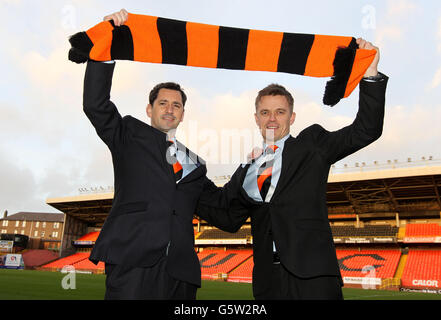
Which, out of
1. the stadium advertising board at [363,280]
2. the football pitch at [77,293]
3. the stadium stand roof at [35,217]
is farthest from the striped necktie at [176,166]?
the stadium stand roof at [35,217]

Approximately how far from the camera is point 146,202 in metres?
2.28

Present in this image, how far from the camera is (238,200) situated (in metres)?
2.70

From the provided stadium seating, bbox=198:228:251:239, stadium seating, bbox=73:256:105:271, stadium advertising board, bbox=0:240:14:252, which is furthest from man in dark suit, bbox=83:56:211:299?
stadium advertising board, bbox=0:240:14:252

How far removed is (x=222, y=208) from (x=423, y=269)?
75.2 feet

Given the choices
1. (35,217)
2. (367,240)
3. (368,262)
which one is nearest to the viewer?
(368,262)

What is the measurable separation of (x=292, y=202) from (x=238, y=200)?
0.56 metres

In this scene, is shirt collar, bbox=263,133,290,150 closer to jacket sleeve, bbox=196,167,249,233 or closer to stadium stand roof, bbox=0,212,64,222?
jacket sleeve, bbox=196,167,249,233

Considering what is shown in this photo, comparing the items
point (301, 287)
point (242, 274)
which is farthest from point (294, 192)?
point (242, 274)

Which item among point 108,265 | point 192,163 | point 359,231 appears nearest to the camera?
point 108,265

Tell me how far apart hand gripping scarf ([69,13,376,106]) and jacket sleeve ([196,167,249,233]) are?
1.08 m

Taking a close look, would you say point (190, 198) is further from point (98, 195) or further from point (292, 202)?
point (98, 195)

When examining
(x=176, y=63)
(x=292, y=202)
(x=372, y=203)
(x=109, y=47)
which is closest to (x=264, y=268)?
(x=292, y=202)

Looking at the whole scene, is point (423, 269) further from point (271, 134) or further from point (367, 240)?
point (271, 134)
